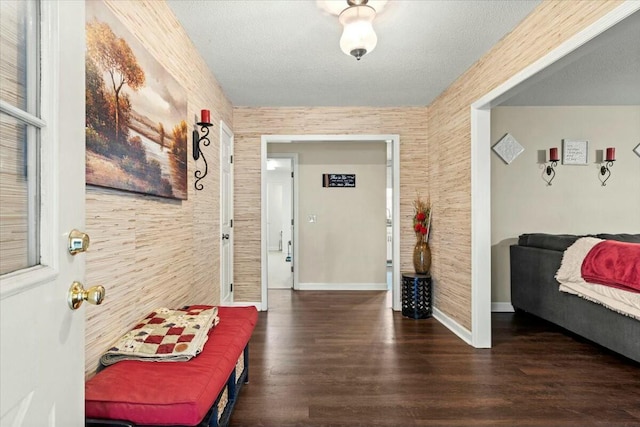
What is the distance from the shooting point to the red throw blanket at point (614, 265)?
2.49 meters

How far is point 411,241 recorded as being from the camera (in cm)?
421

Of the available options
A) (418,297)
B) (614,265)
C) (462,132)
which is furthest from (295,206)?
(614,265)

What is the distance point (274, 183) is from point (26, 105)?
983cm

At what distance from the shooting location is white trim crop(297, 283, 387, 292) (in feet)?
17.6

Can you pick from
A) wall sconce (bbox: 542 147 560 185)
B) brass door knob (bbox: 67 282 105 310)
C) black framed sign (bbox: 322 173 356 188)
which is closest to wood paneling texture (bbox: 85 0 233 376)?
brass door knob (bbox: 67 282 105 310)

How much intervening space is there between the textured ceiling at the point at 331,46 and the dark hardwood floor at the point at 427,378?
7.80ft

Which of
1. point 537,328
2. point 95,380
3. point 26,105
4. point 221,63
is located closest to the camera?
point 26,105

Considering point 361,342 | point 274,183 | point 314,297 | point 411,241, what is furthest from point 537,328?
point 274,183

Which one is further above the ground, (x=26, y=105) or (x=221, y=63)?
(x=221, y=63)

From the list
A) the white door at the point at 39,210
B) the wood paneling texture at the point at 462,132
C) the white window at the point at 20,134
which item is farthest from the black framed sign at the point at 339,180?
the white window at the point at 20,134

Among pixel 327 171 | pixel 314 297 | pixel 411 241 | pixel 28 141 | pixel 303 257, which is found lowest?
pixel 314 297

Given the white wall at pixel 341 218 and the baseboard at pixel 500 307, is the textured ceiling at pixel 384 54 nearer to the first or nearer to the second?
the white wall at pixel 341 218

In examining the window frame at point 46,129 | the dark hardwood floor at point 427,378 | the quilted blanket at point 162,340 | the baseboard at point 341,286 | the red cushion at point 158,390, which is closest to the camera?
the window frame at point 46,129

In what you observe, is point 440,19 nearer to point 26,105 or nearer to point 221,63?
point 221,63
